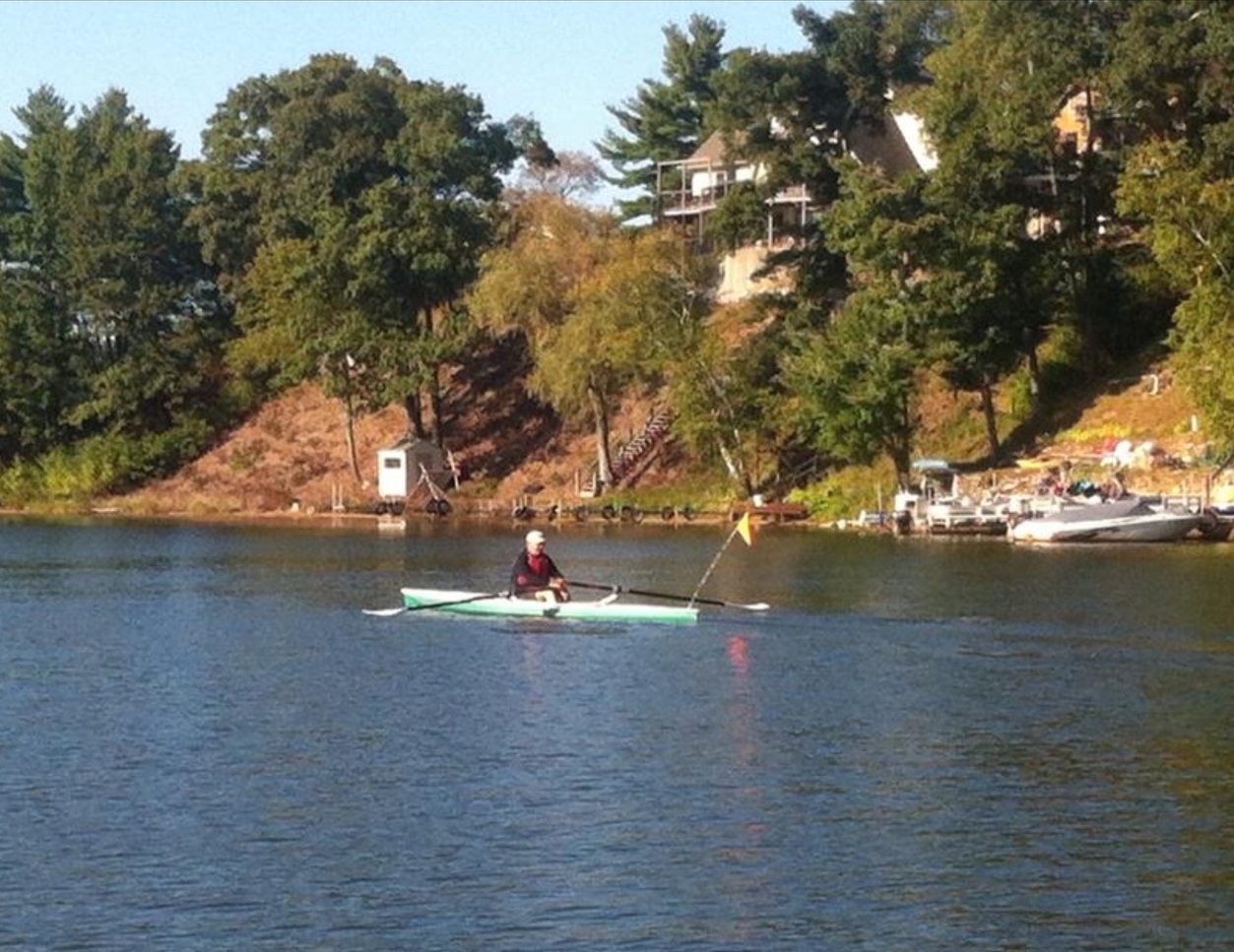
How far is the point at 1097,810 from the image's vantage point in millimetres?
26750

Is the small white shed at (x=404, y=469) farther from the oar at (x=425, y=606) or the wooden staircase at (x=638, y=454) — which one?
Answer: the oar at (x=425, y=606)

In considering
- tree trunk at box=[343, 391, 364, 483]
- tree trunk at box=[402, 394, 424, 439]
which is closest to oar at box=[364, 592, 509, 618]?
tree trunk at box=[343, 391, 364, 483]

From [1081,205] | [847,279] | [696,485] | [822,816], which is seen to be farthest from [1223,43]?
[822,816]

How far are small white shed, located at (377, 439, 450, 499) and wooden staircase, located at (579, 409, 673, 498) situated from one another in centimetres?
786

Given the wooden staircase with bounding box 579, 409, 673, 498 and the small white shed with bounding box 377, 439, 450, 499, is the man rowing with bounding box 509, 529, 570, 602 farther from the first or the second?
the small white shed with bounding box 377, 439, 450, 499

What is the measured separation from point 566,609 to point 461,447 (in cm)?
5722

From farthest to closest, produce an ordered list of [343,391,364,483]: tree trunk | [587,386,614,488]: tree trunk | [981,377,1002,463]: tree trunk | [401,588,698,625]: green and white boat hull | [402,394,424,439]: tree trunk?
[402,394,424,439]: tree trunk → [343,391,364,483]: tree trunk → [587,386,614,488]: tree trunk → [981,377,1002,463]: tree trunk → [401,588,698,625]: green and white boat hull

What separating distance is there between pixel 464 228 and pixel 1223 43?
3556 centimetres

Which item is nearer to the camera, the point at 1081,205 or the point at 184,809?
the point at 184,809

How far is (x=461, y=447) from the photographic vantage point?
103 m

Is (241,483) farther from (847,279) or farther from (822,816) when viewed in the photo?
(822,816)

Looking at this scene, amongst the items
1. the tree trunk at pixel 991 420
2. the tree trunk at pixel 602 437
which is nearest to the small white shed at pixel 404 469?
the tree trunk at pixel 602 437

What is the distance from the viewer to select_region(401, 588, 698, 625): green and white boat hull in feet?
150

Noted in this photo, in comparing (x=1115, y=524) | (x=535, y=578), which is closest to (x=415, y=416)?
(x=1115, y=524)
